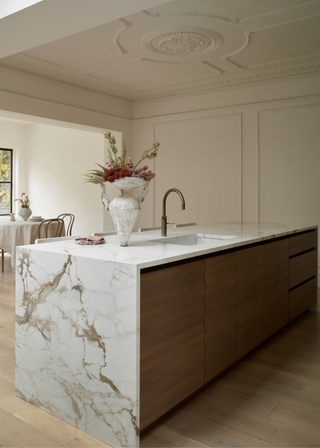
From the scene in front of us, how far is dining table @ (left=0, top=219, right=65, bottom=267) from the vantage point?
215 inches

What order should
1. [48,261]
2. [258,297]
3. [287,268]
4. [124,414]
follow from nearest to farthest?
[124,414] < [48,261] < [258,297] < [287,268]

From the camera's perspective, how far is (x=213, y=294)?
224cm

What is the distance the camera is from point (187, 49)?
449 centimetres

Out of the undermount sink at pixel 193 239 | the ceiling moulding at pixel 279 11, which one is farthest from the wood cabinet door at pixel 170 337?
the ceiling moulding at pixel 279 11

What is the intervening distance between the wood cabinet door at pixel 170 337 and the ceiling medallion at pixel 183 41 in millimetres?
2969

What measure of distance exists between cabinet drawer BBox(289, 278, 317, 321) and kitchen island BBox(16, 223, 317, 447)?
1.08 meters

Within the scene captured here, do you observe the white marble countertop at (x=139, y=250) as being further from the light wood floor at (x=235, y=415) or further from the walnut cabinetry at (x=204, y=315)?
the light wood floor at (x=235, y=415)

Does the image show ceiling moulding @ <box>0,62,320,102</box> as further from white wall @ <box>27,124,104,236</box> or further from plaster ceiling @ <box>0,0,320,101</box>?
white wall @ <box>27,124,104,236</box>

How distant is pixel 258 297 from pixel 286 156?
10.4 ft

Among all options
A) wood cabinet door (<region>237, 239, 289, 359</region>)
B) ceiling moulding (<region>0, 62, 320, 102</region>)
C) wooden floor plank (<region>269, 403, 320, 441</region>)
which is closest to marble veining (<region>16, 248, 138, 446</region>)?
wooden floor plank (<region>269, 403, 320, 441</region>)

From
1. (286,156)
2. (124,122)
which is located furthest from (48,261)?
(124,122)

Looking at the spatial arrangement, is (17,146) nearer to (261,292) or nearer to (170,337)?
(261,292)

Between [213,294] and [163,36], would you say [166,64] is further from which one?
[213,294]

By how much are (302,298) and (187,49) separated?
3.05 m
